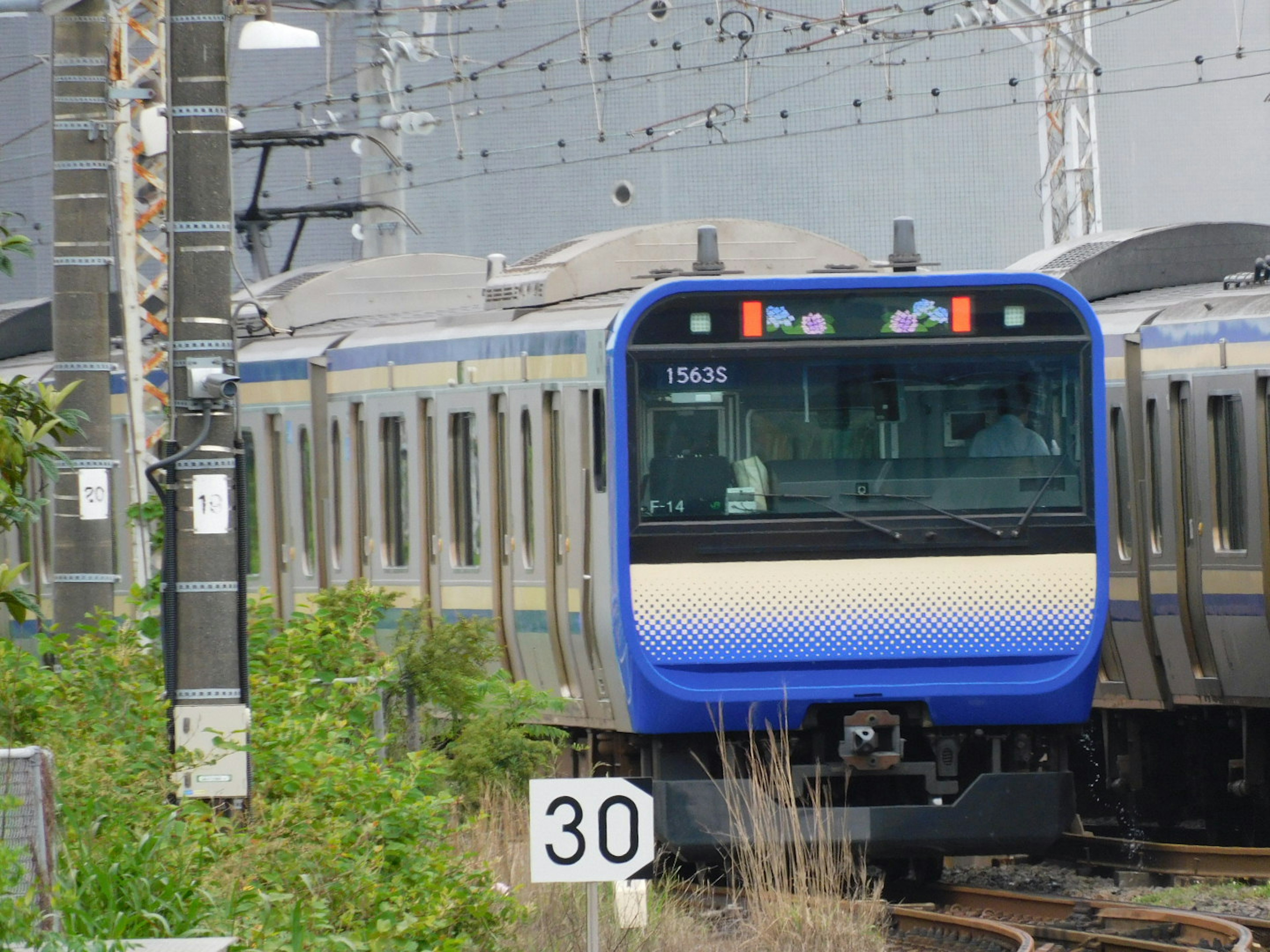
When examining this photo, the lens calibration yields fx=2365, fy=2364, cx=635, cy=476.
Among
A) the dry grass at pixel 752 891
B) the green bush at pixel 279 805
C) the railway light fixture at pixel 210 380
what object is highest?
the railway light fixture at pixel 210 380

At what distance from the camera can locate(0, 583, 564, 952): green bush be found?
7422mm

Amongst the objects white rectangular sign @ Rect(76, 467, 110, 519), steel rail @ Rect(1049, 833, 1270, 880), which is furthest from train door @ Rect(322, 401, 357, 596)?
steel rail @ Rect(1049, 833, 1270, 880)

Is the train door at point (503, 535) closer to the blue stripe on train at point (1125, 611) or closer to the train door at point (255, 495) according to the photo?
the train door at point (255, 495)

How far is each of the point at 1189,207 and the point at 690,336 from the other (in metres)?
27.2

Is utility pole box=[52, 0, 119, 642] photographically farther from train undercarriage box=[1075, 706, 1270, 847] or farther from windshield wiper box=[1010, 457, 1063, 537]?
train undercarriage box=[1075, 706, 1270, 847]

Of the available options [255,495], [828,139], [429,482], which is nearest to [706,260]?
[429,482]

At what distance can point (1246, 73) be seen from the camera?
37.9m

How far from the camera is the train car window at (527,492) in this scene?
12867 millimetres

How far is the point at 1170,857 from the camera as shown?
13250mm

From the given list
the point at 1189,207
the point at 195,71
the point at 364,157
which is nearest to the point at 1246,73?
the point at 1189,207

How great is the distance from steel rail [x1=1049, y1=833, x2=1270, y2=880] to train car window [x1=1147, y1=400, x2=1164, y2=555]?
5.91ft

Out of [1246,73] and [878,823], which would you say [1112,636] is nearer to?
[878,823]

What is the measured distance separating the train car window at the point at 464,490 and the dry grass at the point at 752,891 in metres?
3.02

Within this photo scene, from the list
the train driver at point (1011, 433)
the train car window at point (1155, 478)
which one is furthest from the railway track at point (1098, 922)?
the train car window at point (1155, 478)
